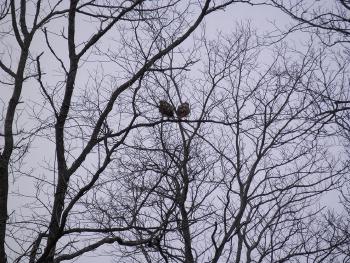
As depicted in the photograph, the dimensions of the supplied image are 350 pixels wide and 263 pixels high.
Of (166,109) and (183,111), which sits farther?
(183,111)

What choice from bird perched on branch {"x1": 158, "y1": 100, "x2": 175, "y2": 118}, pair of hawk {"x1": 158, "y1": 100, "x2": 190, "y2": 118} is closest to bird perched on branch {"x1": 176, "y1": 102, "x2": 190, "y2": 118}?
pair of hawk {"x1": 158, "y1": 100, "x2": 190, "y2": 118}

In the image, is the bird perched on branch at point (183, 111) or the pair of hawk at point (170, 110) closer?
the pair of hawk at point (170, 110)

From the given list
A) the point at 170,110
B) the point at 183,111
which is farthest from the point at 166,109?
the point at 183,111

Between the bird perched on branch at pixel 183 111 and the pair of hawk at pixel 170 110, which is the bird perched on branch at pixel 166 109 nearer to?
the pair of hawk at pixel 170 110

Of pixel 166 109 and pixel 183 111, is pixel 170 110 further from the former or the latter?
pixel 183 111

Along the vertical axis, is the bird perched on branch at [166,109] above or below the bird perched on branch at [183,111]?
below

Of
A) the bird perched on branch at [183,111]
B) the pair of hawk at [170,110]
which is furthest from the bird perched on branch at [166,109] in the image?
the bird perched on branch at [183,111]

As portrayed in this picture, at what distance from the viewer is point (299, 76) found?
21.2 ft

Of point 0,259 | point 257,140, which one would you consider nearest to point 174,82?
point 257,140

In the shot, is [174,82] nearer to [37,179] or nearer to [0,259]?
[37,179]

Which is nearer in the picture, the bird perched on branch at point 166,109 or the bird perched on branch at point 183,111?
the bird perched on branch at point 166,109

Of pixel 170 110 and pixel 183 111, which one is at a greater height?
pixel 183 111

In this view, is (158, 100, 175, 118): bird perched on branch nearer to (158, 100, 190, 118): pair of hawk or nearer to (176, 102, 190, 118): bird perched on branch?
(158, 100, 190, 118): pair of hawk

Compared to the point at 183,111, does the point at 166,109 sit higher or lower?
lower
